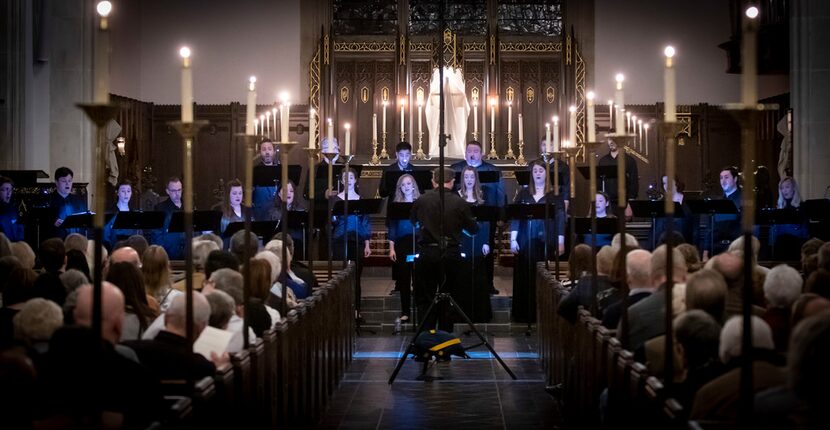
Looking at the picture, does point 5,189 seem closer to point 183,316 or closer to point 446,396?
point 446,396

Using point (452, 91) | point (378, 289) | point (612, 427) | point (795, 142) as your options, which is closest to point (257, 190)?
point (378, 289)

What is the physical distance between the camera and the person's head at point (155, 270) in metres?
6.48

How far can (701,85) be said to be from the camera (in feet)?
58.7

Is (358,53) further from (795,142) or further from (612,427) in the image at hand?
(612,427)

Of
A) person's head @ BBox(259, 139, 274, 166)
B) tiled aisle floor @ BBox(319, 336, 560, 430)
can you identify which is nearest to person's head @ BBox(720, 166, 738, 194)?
tiled aisle floor @ BBox(319, 336, 560, 430)

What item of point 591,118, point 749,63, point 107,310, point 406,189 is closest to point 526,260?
point 406,189

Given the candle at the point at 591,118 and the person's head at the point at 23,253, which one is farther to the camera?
the person's head at the point at 23,253

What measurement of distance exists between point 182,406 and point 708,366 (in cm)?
200

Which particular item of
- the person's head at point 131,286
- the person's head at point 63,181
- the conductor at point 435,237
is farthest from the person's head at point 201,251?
the person's head at point 63,181

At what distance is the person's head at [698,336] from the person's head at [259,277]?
269 centimetres

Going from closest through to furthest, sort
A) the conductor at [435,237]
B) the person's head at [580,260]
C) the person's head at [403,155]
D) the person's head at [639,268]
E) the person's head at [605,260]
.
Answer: the person's head at [639,268]
the person's head at [605,260]
the person's head at [580,260]
the conductor at [435,237]
the person's head at [403,155]

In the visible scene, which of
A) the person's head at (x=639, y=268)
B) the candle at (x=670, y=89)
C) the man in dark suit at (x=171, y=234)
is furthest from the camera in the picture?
the man in dark suit at (x=171, y=234)

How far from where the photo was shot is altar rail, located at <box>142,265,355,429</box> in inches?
172

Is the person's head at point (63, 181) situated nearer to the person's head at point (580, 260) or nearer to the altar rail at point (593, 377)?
the altar rail at point (593, 377)
